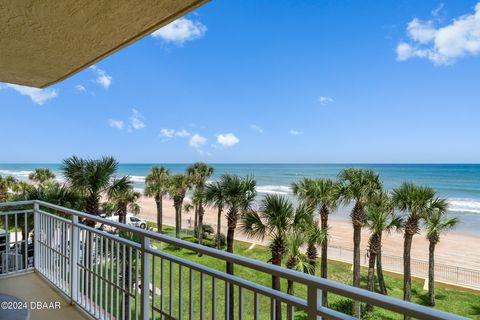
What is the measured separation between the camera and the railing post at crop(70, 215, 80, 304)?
2500 millimetres

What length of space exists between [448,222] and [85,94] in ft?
179

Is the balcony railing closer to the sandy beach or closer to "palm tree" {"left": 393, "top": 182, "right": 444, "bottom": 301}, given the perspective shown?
"palm tree" {"left": 393, "top": 182, "right": 444, "bottom": 301}

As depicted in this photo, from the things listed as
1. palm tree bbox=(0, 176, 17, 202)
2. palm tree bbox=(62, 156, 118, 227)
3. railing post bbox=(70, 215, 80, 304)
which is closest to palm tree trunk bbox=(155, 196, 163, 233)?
palm tree bbox=(0, 176, 17, 202)

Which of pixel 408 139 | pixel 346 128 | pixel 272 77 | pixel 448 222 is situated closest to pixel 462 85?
pixel 408 139

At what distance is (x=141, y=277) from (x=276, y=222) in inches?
326

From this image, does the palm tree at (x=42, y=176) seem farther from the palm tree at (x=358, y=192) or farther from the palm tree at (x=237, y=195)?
the palm tree at (x=358, y=192)

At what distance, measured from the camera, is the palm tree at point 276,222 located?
32.0 feet

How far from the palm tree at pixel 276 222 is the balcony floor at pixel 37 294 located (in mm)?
7516

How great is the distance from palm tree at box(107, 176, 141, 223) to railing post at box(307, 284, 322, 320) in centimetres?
1123

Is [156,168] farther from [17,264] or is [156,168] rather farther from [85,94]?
[85,94]

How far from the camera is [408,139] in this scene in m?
48.2

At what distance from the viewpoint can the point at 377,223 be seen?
11625 mm

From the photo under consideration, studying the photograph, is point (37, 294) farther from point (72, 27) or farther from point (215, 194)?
point (215, 194)

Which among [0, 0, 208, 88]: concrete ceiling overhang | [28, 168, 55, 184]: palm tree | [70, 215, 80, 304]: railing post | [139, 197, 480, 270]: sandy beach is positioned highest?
[0, 0, 208, 88]: concrete ceiling overhang
